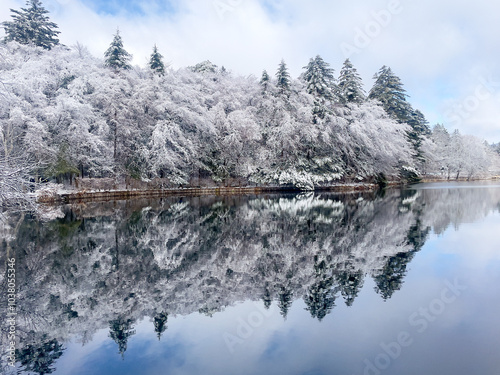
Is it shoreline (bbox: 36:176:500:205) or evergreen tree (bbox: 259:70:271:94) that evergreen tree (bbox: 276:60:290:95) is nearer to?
evergreen tree (bbox: 259:70:271:94)

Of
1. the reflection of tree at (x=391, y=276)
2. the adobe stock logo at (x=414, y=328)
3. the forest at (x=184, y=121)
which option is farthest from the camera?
the forest at (x=184, y=121)

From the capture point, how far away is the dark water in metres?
4.10

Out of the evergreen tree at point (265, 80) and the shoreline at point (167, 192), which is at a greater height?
the evergreen tree at point (265, 80)

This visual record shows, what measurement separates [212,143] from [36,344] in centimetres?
2817

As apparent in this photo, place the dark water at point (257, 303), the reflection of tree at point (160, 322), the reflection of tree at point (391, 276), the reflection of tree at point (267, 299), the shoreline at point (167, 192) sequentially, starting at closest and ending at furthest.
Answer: the dark water at point (257, 303)
the reflection of tree at point (160, 322)
the reflection of tree at point (267, 299)
the reflection of tree at point (391, 276)
the shoreline at point (167, 192)

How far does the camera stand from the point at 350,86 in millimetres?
37375

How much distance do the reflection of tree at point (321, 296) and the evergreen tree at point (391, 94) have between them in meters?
39.1

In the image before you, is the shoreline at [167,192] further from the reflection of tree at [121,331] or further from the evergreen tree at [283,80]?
the reflection of tree at [121,331]

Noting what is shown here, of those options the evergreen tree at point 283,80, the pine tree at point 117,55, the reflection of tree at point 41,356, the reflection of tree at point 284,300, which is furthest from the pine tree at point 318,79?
the reflection of tree at point 41,356

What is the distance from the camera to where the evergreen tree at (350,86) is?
37.0 m

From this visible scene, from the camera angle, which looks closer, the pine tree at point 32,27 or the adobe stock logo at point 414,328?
the adobe stock logo at point 414,328

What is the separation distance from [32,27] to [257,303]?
125 feet

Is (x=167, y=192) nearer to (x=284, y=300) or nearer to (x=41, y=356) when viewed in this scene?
(x=284, y=300)

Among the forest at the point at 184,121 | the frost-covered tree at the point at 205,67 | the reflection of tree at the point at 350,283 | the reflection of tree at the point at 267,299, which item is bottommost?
the reflection of tree at the point at 267,299
